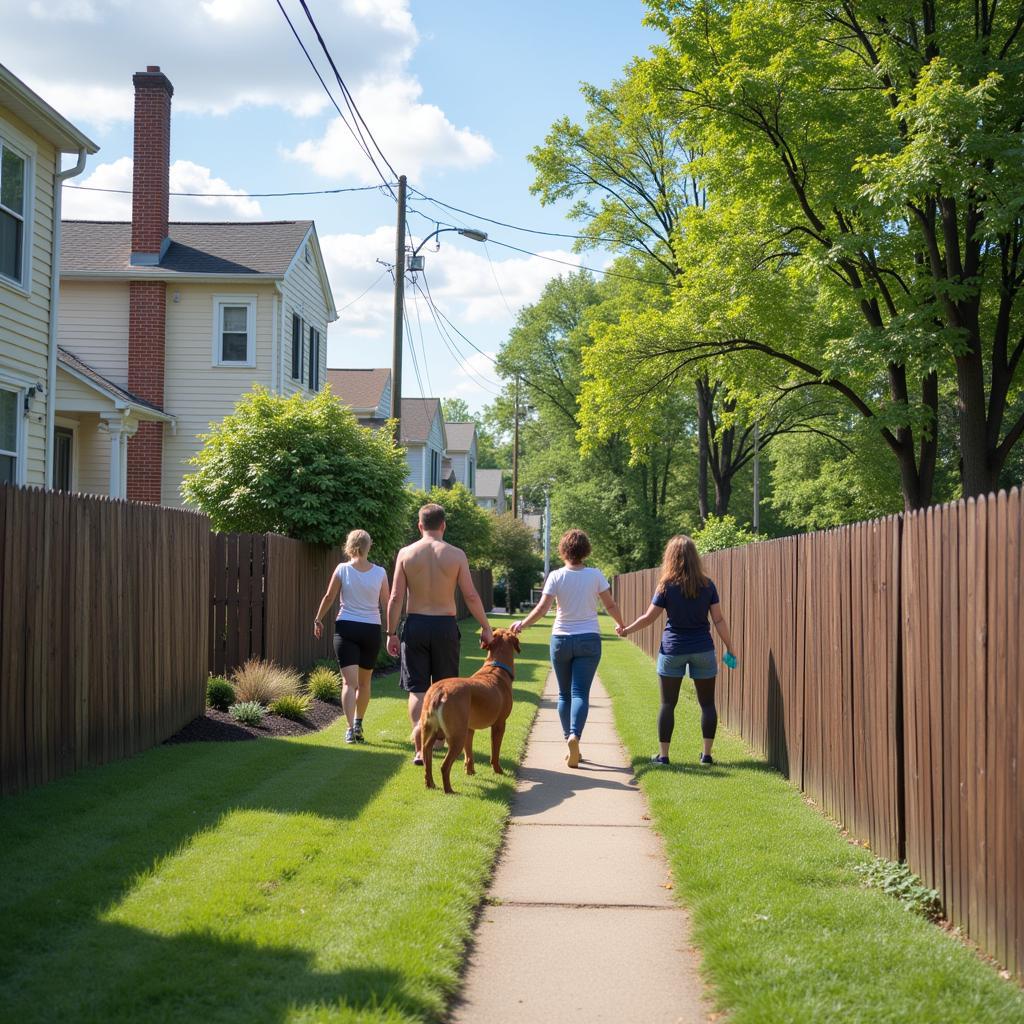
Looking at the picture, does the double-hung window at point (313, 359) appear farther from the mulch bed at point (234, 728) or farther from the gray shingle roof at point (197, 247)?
the mulch bed at point (234, 728)

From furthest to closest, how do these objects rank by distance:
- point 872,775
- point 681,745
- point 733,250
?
point 733,250 < point 681,745 < point 872,775

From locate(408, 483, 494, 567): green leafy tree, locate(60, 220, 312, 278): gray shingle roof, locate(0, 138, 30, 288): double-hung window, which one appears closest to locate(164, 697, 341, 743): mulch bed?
locate(0, 138, 30, 288): double-hung window

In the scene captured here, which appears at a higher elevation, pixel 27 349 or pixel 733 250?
pixel 733 250

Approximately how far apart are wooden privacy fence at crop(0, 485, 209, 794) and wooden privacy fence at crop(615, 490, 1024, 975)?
205 inches


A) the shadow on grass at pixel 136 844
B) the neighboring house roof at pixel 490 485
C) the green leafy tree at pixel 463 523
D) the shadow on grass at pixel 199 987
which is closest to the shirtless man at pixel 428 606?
the shadow on grass at pixel 136 844

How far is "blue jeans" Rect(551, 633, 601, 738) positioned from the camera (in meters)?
9.40

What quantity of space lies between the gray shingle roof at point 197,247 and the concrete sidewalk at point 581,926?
18.1 meters

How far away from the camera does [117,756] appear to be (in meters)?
8.83

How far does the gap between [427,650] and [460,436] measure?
5954cm

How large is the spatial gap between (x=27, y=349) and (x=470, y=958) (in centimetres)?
1237

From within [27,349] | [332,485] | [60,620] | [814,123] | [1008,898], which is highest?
[814,123]

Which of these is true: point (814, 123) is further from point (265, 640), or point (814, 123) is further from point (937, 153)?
point (265, 640)

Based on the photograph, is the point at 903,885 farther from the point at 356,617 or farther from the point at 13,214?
the point at 13,214

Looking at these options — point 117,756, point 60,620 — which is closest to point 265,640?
point 117,756
